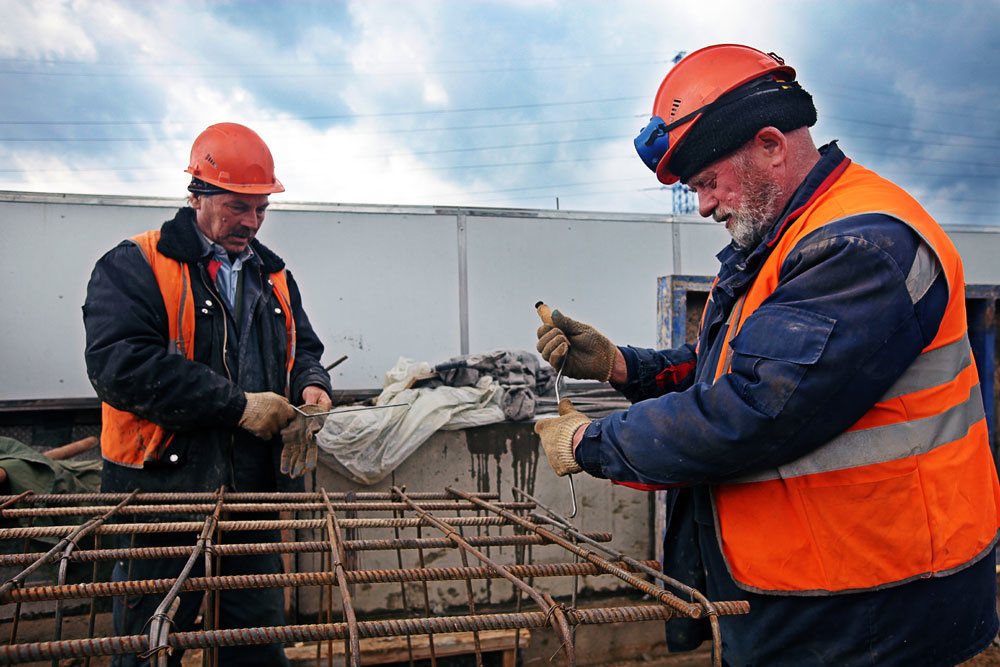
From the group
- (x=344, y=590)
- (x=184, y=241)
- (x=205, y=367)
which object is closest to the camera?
(x=344, y=590)

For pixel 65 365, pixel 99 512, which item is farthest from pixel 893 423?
pixel 65 365

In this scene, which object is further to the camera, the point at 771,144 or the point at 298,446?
the point at 298,446

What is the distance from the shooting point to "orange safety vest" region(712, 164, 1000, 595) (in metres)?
1.28

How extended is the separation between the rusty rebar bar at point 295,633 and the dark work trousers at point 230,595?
1.21 m

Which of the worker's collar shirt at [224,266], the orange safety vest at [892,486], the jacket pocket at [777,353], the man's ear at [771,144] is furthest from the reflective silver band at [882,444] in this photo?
the worker's collar shirt at [224,266]

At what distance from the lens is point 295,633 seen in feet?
3.29

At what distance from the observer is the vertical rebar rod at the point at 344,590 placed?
0.93m

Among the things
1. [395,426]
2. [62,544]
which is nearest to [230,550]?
[62,544]

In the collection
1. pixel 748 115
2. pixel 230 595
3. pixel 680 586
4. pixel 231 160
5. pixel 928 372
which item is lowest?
pixel 230 595

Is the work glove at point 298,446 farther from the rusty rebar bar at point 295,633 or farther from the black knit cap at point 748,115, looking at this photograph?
the black knit cap at point 748,115

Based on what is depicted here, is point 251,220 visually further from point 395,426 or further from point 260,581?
point 260,581

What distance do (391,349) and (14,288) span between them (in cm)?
294

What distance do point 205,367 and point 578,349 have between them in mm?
1344

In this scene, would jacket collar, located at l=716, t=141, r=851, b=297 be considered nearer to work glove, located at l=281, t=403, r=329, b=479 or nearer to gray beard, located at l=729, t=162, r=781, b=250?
gray beard, located at l=729, t=162, r=781, b=250
